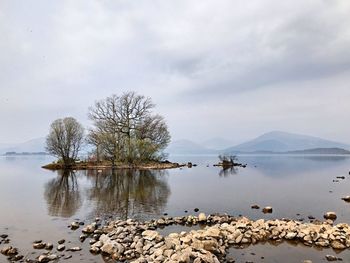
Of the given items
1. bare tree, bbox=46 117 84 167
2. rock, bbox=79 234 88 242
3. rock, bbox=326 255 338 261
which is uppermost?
bare tree, bbox=46 117 84 167

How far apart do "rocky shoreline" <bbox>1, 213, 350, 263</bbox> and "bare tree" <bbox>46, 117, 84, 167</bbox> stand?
162 feet

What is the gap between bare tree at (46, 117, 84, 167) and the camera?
6338 centimetres

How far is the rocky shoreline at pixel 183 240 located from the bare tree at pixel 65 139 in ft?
162

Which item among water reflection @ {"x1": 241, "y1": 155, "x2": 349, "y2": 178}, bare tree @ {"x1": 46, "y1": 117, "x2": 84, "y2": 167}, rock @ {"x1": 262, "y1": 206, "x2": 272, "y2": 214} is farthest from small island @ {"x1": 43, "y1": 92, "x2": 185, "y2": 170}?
rock @ {"x1": 262, "y1": 206, "x2": 272, "y2": 214}

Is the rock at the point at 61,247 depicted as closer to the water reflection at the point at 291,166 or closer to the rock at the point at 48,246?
the rock at the point at 48,246

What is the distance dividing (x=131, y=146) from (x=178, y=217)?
4570cm

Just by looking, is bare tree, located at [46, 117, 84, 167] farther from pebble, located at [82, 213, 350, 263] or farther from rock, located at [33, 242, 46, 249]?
rock, located at [33, 242, 46, 249]

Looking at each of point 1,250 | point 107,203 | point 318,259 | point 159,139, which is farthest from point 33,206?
point 159,139

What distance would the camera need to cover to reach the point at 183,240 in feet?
43.3

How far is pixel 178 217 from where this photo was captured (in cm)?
1861

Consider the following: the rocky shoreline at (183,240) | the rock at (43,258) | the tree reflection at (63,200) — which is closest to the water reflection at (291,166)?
the tree reflection at (63,200)

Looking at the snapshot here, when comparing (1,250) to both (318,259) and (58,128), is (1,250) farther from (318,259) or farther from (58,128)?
(58,128)

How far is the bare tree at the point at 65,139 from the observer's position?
63.4m

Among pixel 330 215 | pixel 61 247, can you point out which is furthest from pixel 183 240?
pixel 330 215
